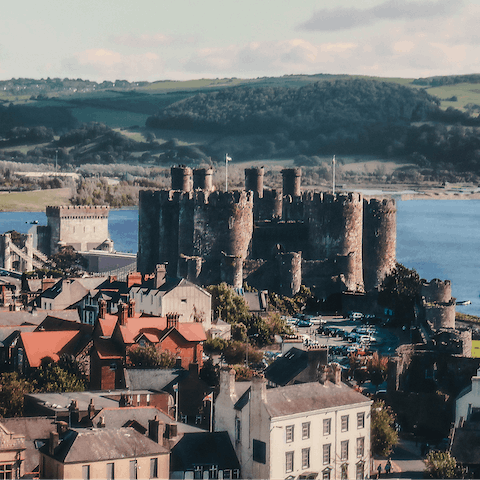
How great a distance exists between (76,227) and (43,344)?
66.8 m

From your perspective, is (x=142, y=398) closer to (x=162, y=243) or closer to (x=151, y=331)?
(x=151, y=331)

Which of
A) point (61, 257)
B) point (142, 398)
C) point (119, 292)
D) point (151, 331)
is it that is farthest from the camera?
point (61, 257)

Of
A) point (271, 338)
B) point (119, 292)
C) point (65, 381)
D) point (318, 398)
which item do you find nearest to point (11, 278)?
point (119, 292)

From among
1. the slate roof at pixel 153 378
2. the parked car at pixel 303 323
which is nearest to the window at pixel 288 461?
the slate roof at pixel 153 378

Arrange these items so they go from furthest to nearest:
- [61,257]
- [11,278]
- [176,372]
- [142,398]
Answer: [61,257], [11,278], [176,372], [142,398]

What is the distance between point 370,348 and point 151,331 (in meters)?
10.2

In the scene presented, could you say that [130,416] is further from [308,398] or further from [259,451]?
[308,398]

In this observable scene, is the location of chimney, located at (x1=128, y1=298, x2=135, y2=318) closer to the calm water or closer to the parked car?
the parked car

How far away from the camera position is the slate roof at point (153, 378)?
4125cm

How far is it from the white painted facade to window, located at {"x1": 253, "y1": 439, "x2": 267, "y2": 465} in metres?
9.06

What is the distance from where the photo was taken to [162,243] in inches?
2638

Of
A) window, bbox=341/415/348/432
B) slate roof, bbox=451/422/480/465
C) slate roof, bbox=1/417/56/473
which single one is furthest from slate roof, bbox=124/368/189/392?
slate roof, bbox=451/422/480/465

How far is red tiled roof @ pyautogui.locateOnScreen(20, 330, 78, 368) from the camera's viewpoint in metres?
45.9

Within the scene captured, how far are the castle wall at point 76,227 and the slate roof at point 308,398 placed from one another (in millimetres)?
71664
